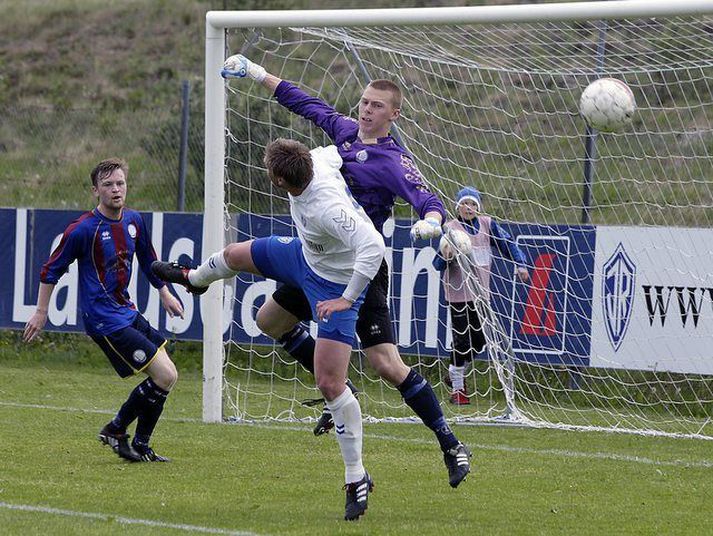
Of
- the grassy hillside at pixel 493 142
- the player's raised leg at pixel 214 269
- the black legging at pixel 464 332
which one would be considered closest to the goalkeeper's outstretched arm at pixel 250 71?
the player's raised leg at pixel 214 269

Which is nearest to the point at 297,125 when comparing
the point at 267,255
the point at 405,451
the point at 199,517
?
the point at 405,451

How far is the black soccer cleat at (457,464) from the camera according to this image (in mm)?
6773

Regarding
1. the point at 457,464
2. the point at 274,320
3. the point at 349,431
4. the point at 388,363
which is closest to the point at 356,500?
the point at 349,431

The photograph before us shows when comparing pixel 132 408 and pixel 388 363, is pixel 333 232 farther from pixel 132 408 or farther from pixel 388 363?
pixel 132 408

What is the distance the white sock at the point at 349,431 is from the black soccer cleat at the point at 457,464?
576mm

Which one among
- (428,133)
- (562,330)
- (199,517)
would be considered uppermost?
(428,133)

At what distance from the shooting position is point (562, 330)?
11.1 metres

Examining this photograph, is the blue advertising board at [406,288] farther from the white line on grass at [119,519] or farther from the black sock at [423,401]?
the white line on grass at [119,519]

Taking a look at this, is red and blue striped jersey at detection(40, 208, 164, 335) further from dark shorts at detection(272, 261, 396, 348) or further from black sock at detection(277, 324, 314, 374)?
dark shorts at detection(272, 261, 396, 348)

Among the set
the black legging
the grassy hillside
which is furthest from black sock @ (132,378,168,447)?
the black legging

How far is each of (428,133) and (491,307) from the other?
5.60 ft

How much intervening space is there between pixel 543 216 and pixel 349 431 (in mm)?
5704

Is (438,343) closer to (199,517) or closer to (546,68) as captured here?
(546,68)

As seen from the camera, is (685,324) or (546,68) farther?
(546,68)
